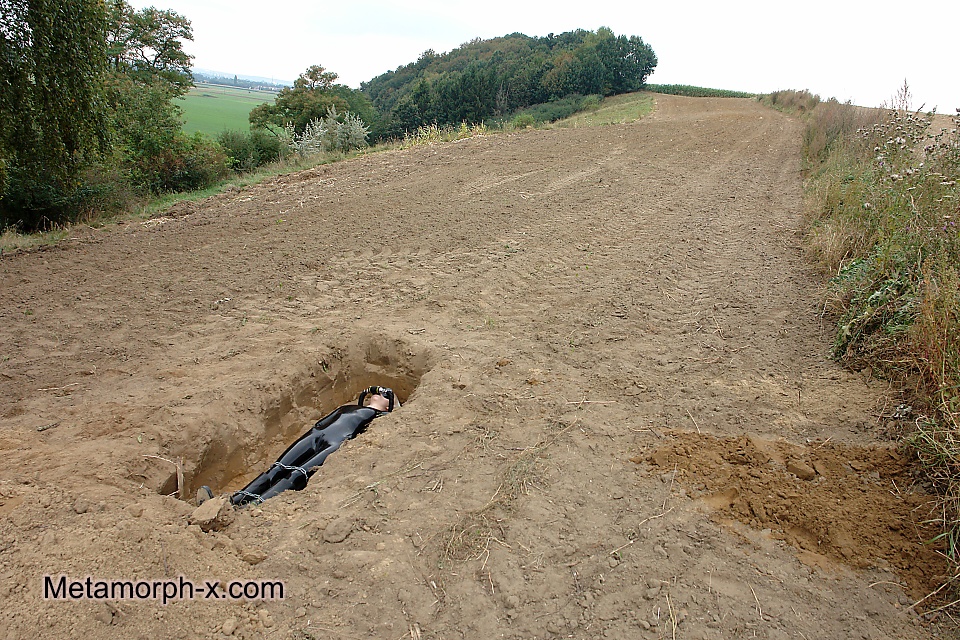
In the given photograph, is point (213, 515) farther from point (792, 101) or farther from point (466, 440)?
point (792, 101)

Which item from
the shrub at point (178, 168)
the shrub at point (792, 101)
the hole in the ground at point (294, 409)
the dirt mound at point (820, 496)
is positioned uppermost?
the shrub at point (792, 101)

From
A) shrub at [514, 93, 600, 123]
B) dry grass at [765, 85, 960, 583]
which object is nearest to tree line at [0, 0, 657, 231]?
shrub at [514, 93, 600, 123]

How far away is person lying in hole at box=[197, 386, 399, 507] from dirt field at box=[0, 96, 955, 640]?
0.97ft

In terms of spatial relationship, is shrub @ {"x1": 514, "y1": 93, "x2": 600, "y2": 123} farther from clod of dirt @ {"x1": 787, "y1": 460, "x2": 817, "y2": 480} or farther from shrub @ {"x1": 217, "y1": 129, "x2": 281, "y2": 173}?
clod of dirt @ {"x1": 787, "y1": 460, "x2": 817, "y2": 480}

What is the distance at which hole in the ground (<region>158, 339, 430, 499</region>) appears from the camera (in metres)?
3.66

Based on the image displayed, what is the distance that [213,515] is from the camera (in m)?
2.78

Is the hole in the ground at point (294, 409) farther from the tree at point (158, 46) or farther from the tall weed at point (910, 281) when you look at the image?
the tree at point (158, 46)

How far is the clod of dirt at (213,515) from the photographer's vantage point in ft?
9.09

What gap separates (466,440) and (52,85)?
23.7 ft

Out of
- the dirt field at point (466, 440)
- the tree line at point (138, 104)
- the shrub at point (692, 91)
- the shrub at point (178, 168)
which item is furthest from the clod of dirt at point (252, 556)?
the shrub at point (692, 91)

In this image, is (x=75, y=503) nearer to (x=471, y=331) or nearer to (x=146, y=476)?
(x=146, y=476)

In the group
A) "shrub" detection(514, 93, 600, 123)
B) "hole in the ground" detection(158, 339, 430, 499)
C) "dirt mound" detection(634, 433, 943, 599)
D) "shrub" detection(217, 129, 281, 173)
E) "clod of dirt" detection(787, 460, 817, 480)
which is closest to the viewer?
"dirt mound" detection(634, 433, 943, 599)

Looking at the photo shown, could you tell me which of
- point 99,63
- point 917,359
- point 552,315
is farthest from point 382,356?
point 99,63

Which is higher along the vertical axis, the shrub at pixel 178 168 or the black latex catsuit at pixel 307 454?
the shrub at pixel 178 168
